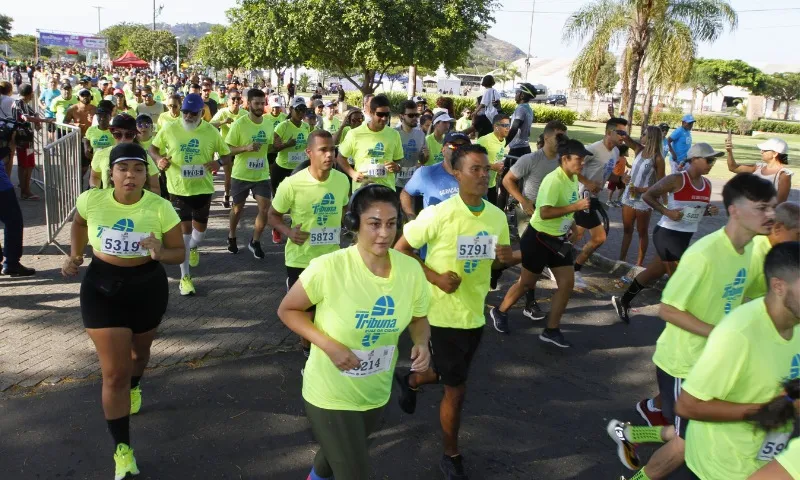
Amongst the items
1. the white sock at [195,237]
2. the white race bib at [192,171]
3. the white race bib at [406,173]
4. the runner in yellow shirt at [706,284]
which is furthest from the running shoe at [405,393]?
the white race bib at [406,173]

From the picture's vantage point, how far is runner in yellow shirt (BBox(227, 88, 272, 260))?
8477 mm

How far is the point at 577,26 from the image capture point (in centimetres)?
1830

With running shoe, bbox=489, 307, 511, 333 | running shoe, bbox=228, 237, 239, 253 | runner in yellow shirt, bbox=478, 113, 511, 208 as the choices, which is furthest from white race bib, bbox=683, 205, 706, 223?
running shoe, bbox=228, 237, 239, 253

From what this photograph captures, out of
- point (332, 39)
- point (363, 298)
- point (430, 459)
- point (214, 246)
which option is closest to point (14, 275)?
point (214, 246)

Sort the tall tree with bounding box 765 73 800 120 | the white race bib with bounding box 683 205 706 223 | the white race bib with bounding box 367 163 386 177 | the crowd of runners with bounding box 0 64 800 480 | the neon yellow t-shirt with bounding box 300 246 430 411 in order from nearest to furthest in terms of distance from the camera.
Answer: the crowd of runners with bounding box 0 64 800 480 → the neon yellow t-shirt with bounding box 300 246 430 411 → the white race bib with bounding box 683 205 706 223 → the white race bib with bounding box 367 163 386 177 → the tall tree with bounding box 765 73 800 120

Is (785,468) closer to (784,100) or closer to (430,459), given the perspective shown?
(430,459)

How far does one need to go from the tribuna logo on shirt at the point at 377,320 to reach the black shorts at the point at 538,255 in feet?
11.2

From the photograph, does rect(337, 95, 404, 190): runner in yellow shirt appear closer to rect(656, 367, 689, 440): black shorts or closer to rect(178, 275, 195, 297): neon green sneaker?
rect(178, 275, 195, 297): neon green sneaker

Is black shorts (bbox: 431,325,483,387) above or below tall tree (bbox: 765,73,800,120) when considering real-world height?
below

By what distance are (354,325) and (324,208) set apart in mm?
2546

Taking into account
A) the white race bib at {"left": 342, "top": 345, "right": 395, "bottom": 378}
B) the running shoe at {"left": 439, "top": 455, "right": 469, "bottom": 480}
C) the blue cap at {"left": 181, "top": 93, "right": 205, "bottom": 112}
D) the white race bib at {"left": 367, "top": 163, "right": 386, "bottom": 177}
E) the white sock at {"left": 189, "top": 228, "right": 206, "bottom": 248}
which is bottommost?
the running shoe at {"left": 439, "top": 455, "right": 469, "bottom": 480}

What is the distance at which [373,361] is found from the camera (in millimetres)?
2951

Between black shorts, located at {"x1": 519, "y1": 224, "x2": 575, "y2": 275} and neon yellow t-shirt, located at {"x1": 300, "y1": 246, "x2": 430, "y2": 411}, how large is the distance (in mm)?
3299

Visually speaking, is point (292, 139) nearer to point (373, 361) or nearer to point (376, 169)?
point (376, 169)
